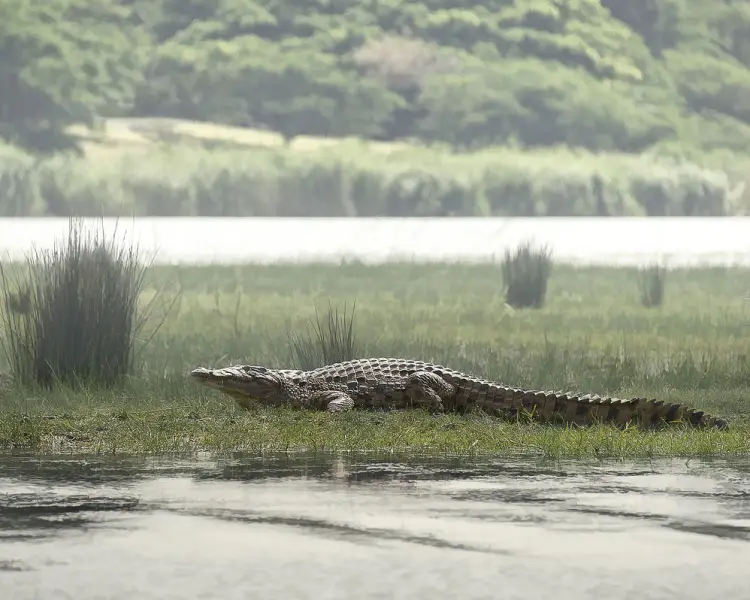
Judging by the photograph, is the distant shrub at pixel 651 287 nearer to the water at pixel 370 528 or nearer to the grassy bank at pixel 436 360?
the grassy bank at pixel 436 360

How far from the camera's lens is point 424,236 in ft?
267

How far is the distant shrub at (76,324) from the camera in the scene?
45.4 ft

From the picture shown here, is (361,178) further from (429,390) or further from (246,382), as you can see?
(429,390)

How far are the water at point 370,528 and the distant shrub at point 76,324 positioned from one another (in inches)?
169

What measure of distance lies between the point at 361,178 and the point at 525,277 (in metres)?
61.9

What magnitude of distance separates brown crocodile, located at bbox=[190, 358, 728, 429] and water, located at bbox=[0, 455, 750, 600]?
2.32 metres

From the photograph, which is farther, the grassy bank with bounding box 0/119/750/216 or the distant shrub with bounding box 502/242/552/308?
the grassy bank with bounding box 0/119/750/216

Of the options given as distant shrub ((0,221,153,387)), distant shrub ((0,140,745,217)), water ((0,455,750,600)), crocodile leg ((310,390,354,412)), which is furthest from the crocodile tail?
distant shrub ((0,140,745,217))

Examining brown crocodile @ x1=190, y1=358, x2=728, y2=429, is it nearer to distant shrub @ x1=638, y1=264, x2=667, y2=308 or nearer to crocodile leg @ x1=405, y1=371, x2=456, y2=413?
crocodile leg @ x1=405, y1=371, x2=456, y2=413

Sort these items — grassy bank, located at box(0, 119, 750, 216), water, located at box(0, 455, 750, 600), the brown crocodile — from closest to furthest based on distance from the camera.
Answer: water, located at box(0, 455, 750, 600) → the brown crocodile → grassy bank, located at box(0, 119, 750, 216)

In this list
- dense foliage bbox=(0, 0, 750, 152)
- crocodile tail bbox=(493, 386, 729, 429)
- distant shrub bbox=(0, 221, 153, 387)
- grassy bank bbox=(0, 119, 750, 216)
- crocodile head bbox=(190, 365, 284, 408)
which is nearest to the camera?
crocodile tail bbox=(493, 386, 729, 429)

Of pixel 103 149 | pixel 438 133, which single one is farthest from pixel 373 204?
pixel 103 149

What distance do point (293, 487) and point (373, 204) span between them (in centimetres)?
8270

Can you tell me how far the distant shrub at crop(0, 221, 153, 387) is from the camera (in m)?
13.8
